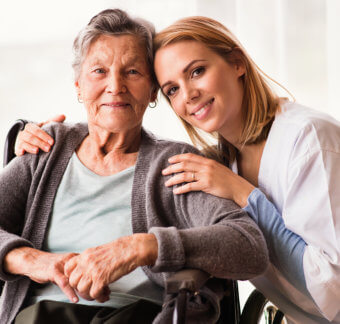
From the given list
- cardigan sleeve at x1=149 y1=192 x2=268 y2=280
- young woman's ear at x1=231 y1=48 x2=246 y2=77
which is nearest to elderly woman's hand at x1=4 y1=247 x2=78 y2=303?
cardigan sleeve at x1=149 y1=192 x2=268 y2=280

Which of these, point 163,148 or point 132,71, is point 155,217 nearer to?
point 163,148

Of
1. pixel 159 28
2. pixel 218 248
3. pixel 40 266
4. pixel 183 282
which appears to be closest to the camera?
pixel 183 282

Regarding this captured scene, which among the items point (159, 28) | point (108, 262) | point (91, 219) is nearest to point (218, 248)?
point (108, 262)

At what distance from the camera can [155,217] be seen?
5.15ft

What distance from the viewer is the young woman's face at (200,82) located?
166 cm

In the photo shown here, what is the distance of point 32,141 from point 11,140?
16 cm

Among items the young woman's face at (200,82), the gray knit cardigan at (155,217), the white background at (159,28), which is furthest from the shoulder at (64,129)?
the white background at (159,28)

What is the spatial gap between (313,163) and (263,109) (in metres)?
0.32

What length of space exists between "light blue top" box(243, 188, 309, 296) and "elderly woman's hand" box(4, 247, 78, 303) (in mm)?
572

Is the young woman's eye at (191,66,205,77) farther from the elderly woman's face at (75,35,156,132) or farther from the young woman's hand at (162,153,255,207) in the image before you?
the young woman's hand at (162,153,255,207)

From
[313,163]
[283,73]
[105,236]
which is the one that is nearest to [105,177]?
[105,236]

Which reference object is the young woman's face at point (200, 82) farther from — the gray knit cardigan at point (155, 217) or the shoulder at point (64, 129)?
the shoulder at point (64, 129)

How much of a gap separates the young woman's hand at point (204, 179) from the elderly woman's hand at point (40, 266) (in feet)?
1.33

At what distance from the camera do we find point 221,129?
1818 millimetres
